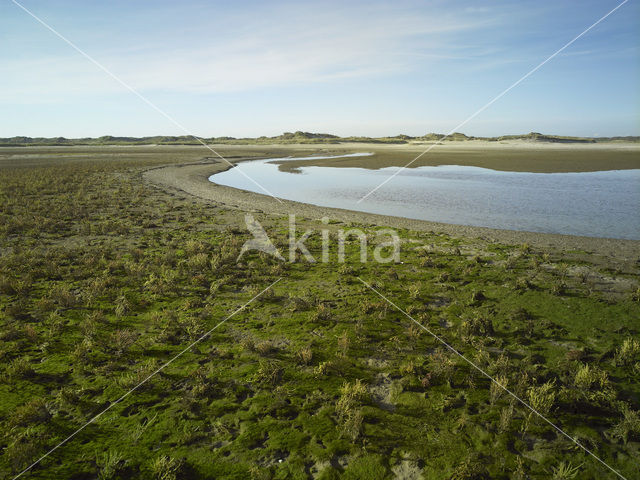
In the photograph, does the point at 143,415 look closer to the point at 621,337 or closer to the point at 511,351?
the point at 511,351

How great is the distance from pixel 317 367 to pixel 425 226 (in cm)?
1670

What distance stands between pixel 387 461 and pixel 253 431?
2643 millimetres

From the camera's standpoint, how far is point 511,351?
9133mm

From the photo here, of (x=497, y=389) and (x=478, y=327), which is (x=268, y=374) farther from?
(x=478, y=327)

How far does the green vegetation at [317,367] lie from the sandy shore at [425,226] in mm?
2107

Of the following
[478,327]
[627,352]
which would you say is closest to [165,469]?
[478,327]

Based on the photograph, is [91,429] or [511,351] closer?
[91,429]

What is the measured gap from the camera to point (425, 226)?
75.5 ft

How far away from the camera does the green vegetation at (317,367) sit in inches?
240

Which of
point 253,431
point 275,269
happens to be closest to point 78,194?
point 275,269

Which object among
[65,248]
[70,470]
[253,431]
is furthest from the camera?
[65,248]

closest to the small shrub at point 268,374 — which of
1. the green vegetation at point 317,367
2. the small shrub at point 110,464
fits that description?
the green vegetation at point 317,367

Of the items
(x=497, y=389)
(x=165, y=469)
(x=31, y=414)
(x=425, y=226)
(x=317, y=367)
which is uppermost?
(x=425, y=226)

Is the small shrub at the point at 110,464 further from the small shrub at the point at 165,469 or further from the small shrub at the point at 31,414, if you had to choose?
the small shrub at the point at 31,414
